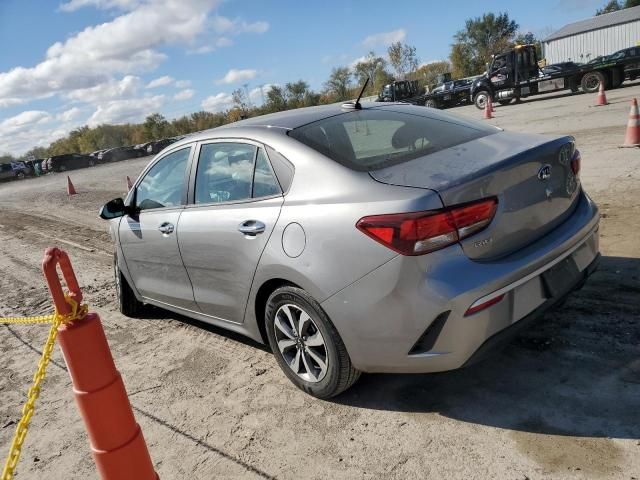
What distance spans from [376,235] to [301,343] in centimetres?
96

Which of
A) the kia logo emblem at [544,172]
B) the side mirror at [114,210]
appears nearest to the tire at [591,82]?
the kia logo emblem at [544,172]

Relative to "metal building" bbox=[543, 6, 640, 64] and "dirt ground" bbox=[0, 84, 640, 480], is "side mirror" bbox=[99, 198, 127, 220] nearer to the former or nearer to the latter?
"dirt ground" bbox=[0, 84, 640, 480]

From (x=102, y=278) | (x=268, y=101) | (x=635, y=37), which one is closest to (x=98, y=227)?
(x=102, y=278)

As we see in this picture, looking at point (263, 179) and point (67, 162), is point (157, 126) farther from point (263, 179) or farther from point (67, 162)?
point (263, 179)

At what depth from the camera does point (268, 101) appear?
73.6m

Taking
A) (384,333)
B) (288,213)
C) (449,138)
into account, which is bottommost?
(384,333)

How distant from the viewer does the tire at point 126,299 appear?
515 cm

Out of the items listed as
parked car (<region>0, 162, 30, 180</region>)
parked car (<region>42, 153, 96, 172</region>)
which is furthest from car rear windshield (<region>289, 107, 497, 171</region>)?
parked car (<region>42, 153, 96, 172</region>)

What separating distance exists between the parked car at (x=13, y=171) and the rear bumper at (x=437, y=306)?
158 ft

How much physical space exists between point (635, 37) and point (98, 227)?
58.8 metres

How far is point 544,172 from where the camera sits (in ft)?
9.46

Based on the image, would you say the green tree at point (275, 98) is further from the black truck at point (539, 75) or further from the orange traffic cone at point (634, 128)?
the orange traffic cone at point (634, 128)

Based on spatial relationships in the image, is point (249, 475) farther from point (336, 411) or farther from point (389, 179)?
point (389, 179)

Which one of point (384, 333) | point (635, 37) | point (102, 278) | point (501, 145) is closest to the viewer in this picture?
point (384, 333)
